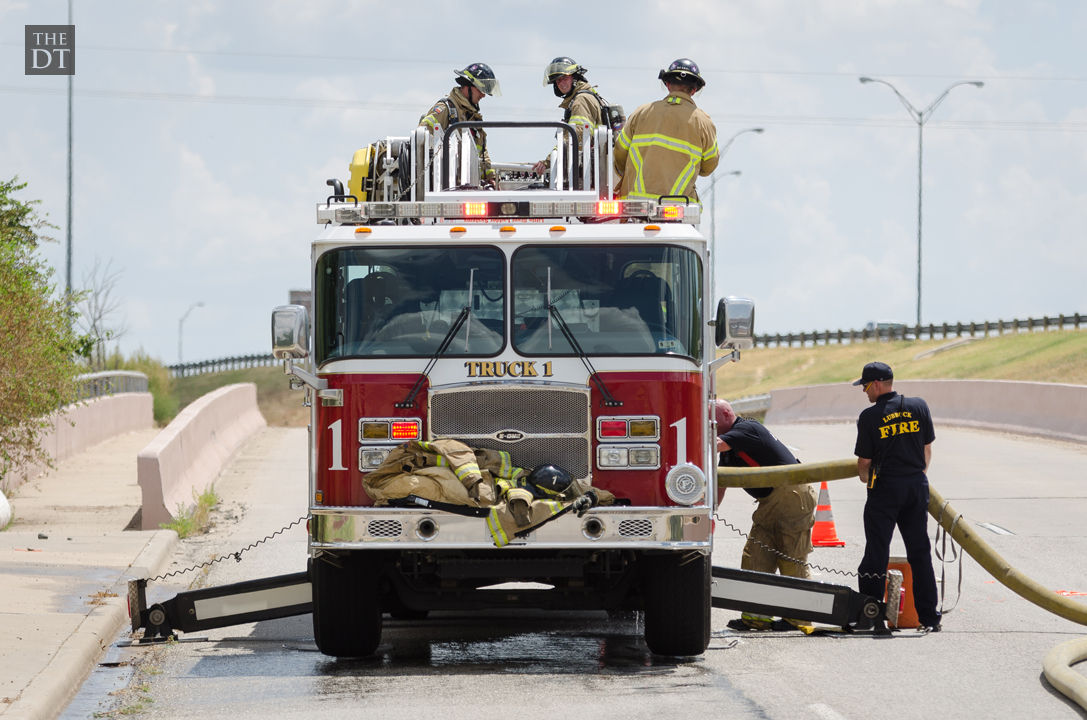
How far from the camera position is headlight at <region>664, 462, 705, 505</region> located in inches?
357

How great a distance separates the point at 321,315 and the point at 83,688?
2517mm

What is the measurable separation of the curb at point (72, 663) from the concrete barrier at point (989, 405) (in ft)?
72.2

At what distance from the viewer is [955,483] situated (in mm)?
22234

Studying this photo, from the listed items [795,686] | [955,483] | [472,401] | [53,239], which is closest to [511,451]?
[472,401]

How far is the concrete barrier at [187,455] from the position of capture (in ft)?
55.2

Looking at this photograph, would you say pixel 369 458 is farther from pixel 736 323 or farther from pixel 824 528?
pixel 824 528

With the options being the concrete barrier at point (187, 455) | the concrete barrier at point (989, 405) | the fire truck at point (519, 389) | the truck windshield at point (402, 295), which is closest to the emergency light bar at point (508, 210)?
the fire truck at point (519, 389)

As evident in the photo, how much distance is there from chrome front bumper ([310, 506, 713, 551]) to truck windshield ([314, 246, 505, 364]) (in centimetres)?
104

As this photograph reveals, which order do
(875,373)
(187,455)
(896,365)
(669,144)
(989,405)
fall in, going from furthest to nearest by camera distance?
(896,365)
(989,405)
(187,455)
(669,144)
(875,373)

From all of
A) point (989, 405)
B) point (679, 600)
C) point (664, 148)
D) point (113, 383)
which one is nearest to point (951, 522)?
point (679, 600)

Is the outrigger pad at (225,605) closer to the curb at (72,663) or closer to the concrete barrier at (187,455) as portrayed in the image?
the curb at (72,663)

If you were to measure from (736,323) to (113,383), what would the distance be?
27.6 metres

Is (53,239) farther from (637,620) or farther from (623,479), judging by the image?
(623,479)

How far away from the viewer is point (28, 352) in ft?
57.6
